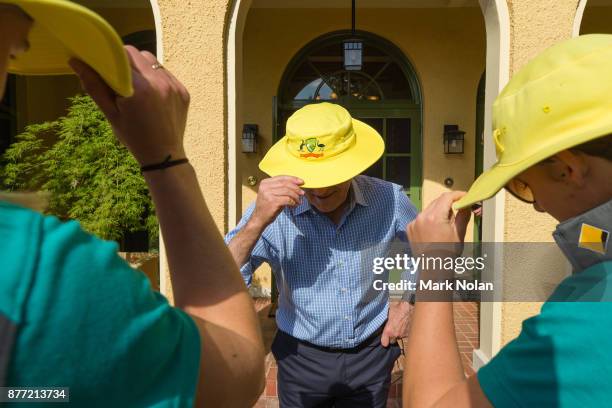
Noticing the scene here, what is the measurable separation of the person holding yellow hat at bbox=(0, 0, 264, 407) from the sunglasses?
699 millimetres

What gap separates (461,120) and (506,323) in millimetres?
3523

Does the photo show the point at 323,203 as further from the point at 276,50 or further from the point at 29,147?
the point at 276,50

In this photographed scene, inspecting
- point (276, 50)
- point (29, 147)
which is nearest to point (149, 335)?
point (29, 147)

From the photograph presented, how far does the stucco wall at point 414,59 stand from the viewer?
621cm

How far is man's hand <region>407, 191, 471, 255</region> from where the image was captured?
114 centimetres

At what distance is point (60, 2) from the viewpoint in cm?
52

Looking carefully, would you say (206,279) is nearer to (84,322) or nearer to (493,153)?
(84,322)

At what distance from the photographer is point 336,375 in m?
1.97

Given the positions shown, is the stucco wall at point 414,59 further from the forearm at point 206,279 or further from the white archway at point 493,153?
the forearm at point 206,279

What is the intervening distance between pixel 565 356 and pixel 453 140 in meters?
5.67

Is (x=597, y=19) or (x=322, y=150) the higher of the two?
(x=597, y=19)

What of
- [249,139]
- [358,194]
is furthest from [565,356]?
[249,139]

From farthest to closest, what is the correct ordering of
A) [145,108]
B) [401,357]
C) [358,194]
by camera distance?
[401,357] < [358,194] < [145,108]

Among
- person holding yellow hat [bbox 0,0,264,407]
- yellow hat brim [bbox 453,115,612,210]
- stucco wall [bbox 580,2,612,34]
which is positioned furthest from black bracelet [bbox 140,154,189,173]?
stucco wall [bbox 580,2,612,34]
